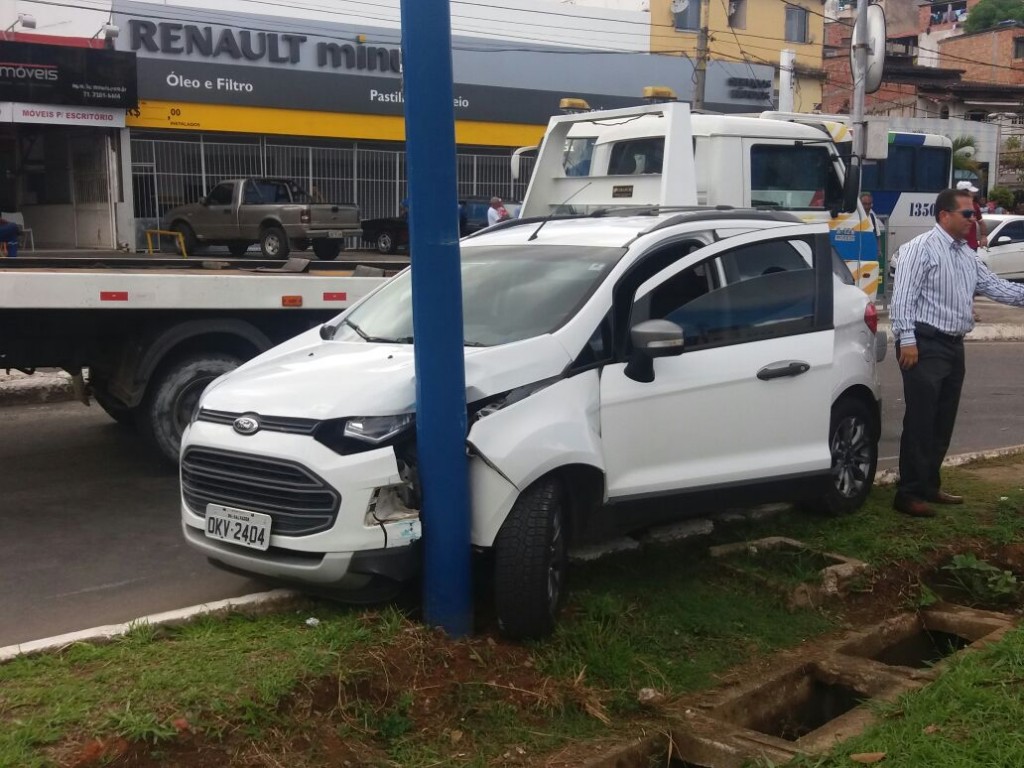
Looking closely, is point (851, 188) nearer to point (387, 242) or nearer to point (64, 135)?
point (387, 242)

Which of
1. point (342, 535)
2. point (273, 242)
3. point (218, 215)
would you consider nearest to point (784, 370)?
point (342, 535)

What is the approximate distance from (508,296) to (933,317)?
2790 mm

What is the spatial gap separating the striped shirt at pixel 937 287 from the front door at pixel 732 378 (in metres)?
0.62

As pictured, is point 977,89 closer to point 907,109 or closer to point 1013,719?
point 907,109

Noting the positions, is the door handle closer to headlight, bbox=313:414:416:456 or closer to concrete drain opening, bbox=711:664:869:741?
concrete drain opening, bbox=711:664:869:741

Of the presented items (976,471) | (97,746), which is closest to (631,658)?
(97,746)

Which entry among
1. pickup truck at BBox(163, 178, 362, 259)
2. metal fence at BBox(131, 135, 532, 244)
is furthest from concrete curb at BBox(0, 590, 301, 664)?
metal fence at BBox(131, 135, 532, 244)

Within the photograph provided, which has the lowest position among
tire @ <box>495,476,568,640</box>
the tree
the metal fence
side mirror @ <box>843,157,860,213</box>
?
tire @ <box>495,476,568,640</box>

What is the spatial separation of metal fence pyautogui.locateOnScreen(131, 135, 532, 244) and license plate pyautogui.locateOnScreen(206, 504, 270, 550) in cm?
2386

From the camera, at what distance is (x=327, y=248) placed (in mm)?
25906

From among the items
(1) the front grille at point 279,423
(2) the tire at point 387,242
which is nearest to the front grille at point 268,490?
(1) the front grille at point 279,423

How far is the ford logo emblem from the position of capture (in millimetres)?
4883

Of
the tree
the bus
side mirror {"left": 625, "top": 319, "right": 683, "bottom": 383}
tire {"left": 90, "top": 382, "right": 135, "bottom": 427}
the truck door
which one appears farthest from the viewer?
the tree

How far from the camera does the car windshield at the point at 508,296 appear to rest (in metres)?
5.46
